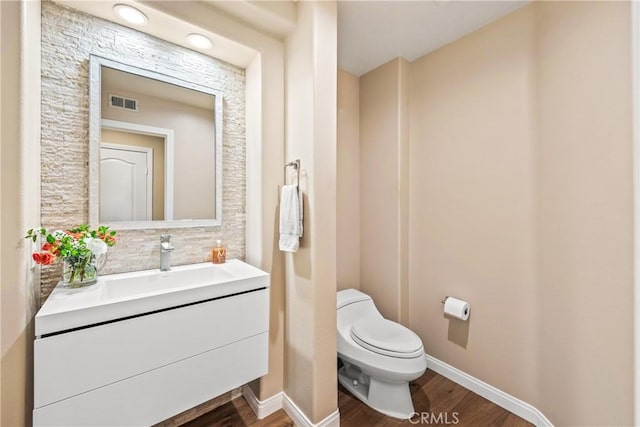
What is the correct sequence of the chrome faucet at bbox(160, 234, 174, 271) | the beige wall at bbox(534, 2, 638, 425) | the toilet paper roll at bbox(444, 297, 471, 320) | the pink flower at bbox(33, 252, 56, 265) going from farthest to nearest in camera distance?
the toilet paper roll at bbox(444, 297, 471, 320) → the chrome faucet at bbox(160, 234, 174, 271) → the beige wall at bbox(534, 2, 638, 425) → the pink flower at bbox(33, 252, 56, 265)

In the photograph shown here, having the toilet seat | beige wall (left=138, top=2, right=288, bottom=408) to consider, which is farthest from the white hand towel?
the toilet seat

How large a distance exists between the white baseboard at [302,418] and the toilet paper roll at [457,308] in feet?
3.21

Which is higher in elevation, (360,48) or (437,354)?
(360,48)

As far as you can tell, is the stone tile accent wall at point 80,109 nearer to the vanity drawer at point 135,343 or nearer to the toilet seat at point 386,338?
the vanity drawer at point 135,343

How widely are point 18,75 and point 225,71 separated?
986mm

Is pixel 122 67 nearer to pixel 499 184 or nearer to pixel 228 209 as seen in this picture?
pixel 228 209

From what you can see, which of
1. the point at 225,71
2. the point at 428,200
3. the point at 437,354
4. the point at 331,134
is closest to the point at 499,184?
the point at 428,200

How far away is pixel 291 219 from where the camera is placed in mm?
1462

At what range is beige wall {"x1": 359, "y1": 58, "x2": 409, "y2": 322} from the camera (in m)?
2.13

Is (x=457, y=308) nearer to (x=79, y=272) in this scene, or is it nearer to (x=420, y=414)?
(x=420, y=414)

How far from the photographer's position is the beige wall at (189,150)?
59.7 inches

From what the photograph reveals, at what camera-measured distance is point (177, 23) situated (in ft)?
4.47

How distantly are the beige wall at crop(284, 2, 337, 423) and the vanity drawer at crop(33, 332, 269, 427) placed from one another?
0.87ft

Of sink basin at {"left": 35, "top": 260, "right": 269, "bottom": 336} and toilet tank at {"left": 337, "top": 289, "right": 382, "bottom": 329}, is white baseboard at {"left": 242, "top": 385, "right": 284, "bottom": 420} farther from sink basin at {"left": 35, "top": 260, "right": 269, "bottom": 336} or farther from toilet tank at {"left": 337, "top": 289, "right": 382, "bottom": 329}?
sink basin at {"left": 35, "top": 260, "right": 269, "bottom": 336}
